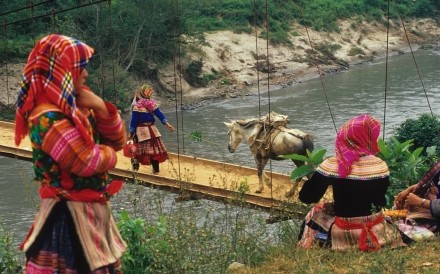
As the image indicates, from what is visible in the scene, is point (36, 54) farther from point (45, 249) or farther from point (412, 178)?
point (412, 178)

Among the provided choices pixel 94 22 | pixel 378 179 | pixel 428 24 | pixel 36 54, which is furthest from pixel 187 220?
pixel 428 24

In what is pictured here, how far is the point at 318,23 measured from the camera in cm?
2883

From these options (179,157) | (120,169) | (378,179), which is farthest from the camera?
(179,157)

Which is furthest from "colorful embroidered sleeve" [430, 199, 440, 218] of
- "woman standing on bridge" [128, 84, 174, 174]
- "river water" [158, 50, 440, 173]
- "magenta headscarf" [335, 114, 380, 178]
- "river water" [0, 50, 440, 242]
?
"river water" [158, 50, 440, 173]

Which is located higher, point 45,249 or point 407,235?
point 45,249

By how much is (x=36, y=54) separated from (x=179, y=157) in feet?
20.9

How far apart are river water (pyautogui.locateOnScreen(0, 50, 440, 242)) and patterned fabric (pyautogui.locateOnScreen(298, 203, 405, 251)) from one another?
6.71m

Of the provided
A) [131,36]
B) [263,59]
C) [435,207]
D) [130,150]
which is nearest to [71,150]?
[435,207]

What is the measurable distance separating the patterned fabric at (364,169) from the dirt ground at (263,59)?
15.4 meters

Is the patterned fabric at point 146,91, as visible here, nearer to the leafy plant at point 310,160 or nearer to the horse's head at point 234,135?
the horse's head at point 234,135

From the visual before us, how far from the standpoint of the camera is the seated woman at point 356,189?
4.03 m

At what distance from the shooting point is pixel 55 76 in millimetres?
2713

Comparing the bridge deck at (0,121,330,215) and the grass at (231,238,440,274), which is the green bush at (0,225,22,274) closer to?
the grass at (231,238,440,274)

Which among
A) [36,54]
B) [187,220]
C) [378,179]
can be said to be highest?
[36,54]
